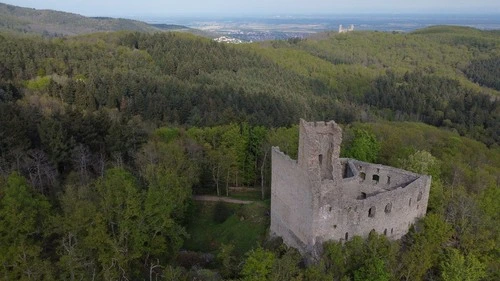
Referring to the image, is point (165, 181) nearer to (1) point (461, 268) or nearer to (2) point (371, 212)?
(2) point (371, 212)

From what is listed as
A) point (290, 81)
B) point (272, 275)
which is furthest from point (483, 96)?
point (272, 275)

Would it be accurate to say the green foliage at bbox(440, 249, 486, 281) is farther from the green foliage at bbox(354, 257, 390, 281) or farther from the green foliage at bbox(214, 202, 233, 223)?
the green foliage at bbox(214, 202, 233, 223)

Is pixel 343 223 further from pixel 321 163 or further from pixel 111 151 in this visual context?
pixel 111 151

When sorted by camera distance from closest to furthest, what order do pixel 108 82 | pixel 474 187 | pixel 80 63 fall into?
pixel 474 187
pixel 108 82
pixel 80 63

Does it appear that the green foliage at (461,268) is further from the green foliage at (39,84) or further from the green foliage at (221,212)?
the green foliage at (39,84)

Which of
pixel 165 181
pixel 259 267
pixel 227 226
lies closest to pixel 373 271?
pixel 259 267

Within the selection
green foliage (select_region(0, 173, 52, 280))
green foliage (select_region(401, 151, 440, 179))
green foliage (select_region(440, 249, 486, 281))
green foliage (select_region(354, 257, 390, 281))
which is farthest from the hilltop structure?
green foliage (select_region(0, 173, 52, 280))
